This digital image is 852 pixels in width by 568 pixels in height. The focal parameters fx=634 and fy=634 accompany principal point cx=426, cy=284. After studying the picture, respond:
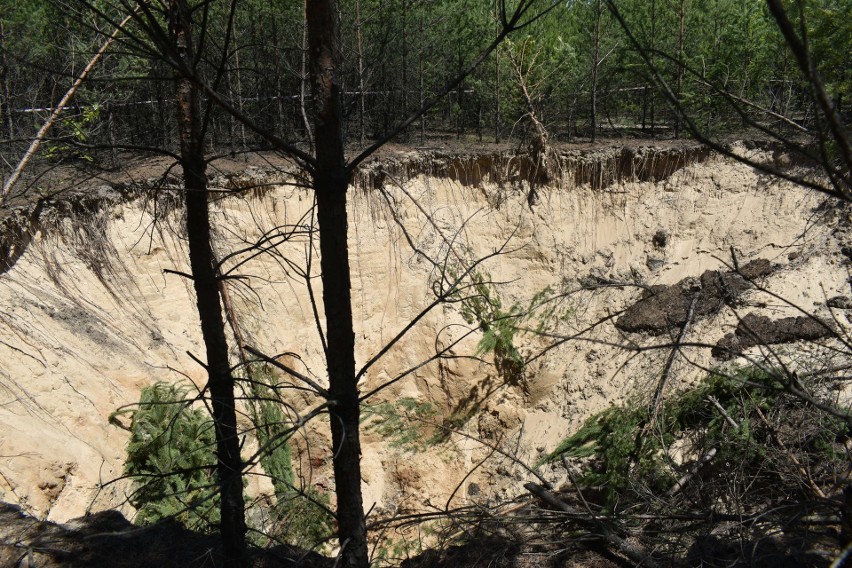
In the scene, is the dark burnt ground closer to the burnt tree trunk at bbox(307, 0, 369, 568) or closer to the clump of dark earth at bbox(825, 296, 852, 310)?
the burnt tree trunk at bbox(307, 0, 369, 568)

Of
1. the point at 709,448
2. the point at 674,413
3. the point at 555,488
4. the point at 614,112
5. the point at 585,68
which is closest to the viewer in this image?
the point at 709,448

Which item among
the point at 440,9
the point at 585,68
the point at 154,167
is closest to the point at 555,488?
the point at 154,167

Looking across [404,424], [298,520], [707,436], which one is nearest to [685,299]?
[707,436]

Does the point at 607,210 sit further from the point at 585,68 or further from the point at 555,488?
the point at 555,488

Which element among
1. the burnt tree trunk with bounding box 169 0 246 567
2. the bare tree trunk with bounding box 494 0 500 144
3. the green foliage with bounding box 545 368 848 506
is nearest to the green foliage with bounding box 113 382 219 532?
the burnt tree trunk with bounding box 169 0 246 567

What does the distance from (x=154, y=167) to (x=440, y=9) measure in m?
9.91

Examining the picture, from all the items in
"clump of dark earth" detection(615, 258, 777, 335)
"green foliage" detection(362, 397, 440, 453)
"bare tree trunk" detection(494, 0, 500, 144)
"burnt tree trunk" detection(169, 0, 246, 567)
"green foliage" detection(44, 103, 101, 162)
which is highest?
"bare tree trunk" detection(494, 0, 500, 144)

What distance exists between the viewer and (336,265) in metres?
3.06

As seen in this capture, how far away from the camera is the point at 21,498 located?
23.0 ft

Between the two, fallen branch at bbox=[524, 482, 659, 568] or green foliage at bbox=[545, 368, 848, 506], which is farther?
green foliage at bbox=[545, 368, 848, 506]

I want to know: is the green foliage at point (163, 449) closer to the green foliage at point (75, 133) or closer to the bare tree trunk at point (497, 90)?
the green foliage at point (75, 133)

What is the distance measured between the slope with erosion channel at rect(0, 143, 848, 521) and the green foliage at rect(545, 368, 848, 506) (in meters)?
0.92

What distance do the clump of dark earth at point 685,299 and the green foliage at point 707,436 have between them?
2.50m

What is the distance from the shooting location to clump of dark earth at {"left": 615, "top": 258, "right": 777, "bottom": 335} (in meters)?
11.0
